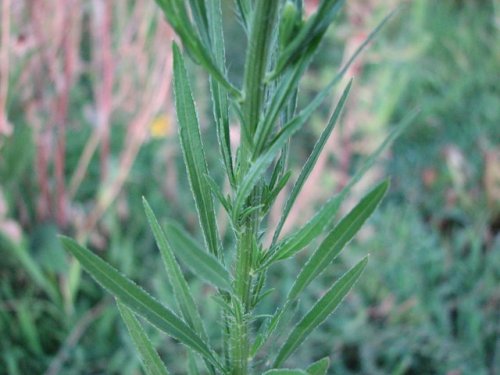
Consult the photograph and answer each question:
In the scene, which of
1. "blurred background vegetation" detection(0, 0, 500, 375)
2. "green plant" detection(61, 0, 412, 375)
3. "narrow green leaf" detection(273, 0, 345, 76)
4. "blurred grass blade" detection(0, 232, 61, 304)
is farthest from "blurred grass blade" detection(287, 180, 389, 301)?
"blurred grass blade" detection(0, 232, 61, 304)

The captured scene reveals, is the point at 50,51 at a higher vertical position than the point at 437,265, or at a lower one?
higher

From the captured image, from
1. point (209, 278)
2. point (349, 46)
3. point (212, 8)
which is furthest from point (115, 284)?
point (349, 46)

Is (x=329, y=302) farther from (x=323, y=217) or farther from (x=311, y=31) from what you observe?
(x=311, y=31)

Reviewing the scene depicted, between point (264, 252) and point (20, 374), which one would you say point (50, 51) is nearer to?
point (20, 374)

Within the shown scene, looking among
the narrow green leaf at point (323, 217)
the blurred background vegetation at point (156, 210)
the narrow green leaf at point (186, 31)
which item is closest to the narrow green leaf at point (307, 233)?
the narrow green leaf at point (323, 217)

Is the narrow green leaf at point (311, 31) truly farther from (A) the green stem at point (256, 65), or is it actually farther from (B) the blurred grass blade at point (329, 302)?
(B) the blurred grass blade at point (329, 302)

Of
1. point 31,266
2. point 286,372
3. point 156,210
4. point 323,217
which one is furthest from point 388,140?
point 156,210
